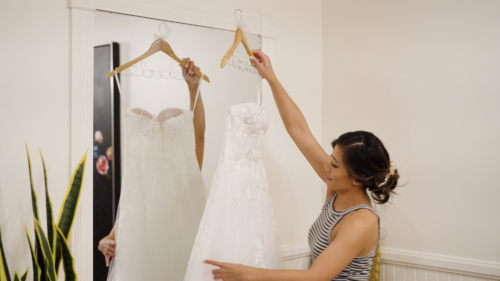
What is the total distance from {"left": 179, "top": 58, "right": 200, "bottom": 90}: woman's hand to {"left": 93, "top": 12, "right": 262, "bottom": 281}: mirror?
22 mm

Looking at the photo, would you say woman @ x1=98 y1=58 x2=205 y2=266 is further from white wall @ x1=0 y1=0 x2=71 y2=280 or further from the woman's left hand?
the woman's left hand

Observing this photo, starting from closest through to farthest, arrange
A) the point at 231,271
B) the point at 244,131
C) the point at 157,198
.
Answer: the point at 231,271
the point at 244,131
the point at 157,198

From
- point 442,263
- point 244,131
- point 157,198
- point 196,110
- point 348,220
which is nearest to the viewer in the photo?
point 348,220

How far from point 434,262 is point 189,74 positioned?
1536 millimetres

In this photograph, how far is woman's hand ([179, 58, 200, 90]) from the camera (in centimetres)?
182

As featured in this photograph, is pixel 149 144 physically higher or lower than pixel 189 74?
lower

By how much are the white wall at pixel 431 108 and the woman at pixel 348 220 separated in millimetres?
740

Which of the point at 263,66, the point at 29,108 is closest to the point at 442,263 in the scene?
the point at 263,66

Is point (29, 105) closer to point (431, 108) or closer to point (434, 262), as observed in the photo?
point (431, 108)

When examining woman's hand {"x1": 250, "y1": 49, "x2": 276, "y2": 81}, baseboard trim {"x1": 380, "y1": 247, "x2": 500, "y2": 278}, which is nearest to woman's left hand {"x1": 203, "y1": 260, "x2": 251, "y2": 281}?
woman's hand {"x1": 250, "y1": 49, "x2": 276, "y2": 81}

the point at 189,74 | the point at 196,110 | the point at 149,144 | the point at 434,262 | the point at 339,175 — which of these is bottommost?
the point at 434,262

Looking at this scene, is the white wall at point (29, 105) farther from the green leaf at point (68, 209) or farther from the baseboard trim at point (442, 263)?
the baseboard trim at point (442, 263)

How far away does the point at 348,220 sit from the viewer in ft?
4.82

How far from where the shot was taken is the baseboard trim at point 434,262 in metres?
1.96
